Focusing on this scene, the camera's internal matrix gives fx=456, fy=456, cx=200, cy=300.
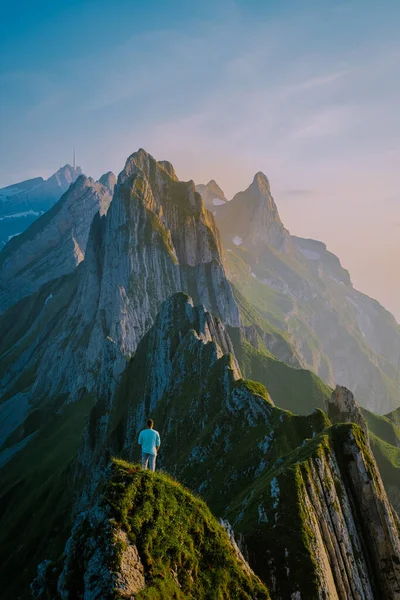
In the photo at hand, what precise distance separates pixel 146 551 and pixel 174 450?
127 ft

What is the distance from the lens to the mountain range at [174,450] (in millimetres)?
17297

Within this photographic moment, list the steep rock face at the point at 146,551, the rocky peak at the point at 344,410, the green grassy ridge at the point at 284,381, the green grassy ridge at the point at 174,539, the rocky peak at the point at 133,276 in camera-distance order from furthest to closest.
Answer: the rocky peak at the point at 133,276 → the green grassy ridge at the point at 284,381 → the rocky peak at the point at 344,410 → the green grassy ridge at the point at 174,539 → the steep rock face at the point at 146,551

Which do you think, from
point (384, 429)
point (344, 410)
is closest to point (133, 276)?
point (384, 429)

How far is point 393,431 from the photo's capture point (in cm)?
10869

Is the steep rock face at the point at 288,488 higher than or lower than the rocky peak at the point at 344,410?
lower

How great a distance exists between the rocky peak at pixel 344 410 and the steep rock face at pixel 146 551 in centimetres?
4999

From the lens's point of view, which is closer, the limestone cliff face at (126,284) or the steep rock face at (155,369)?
the steep rock face at (155,369)

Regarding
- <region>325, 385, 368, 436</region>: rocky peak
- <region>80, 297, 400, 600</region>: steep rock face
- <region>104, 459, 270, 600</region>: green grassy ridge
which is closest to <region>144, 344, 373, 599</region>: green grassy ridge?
<region>80, 297, 400, 600</region>: steep rock face

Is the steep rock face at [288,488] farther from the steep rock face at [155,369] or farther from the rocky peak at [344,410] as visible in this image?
the rocky peak at [344,410]

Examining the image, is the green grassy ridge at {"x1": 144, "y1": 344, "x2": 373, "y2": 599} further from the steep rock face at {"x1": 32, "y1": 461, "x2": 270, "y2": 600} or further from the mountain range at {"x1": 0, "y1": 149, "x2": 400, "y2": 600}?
the steep rock face at {"x1": 32, "y1": 461, "x2": 270, "y2": 600}

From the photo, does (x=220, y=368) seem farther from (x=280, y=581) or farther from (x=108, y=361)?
(x=108, y=361)

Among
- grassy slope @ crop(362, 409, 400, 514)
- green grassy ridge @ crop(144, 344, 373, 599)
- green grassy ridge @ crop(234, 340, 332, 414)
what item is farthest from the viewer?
green grassy ridge @ crop(234, 340, 332, 414)

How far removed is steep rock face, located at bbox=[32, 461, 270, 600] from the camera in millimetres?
15047

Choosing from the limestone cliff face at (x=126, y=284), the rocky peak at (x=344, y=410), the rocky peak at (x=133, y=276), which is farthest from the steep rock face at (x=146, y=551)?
the rocky peak at (x=133, y=276)
